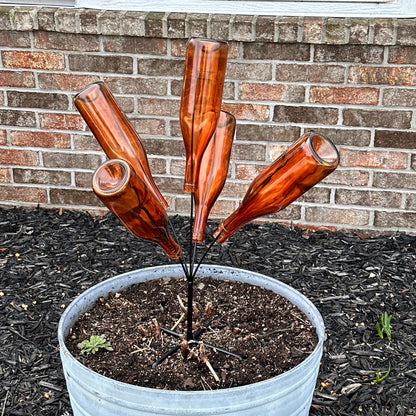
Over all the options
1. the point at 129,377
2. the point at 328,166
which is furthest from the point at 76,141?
the point at 328,166

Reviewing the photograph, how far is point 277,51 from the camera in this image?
8.90 ft

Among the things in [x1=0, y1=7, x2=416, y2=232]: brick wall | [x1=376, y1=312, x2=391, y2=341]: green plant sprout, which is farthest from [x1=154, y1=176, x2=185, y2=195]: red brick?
[x1=376, y1=312, x2=391, y2=341]: green plant sprout

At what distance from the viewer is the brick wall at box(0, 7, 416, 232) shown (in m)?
2.68

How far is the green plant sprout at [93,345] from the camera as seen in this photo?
1.60 metres

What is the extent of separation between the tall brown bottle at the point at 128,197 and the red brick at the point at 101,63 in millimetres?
1605

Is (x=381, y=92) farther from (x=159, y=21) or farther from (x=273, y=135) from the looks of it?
(x=159, y=21)

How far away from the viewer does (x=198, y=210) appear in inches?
61.3

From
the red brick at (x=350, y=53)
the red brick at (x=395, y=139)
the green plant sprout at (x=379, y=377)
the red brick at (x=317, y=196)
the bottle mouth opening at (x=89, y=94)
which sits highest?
the red brick at (x=350, y=53)

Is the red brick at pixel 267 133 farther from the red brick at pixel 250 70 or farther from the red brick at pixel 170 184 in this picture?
the red brick at pixel 170 184

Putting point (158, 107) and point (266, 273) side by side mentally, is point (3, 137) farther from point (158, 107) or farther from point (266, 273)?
point (266, 273)

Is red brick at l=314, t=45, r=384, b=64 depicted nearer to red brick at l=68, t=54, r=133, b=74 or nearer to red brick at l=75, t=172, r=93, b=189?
red brick at l=68, t=54, r=133, b=74

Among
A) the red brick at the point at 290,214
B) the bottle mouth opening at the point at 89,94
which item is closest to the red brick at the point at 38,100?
the red brick at the point at 290,214

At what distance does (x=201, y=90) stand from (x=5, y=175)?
205 centimetres

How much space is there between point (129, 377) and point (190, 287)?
281mm
